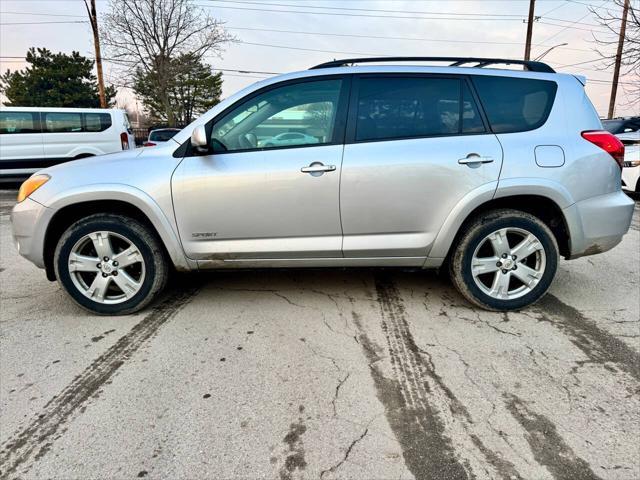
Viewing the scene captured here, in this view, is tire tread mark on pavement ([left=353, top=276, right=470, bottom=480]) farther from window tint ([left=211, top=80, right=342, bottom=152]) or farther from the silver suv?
window tint ([left=211, top=80, right=342, bottom=152])

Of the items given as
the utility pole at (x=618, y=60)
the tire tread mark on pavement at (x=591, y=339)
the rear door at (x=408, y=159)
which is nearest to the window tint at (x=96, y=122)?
the rear door at (x=408, y=159)

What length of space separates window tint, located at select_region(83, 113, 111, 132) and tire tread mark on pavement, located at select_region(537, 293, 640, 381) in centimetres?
1098

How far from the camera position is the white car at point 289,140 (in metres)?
3.09

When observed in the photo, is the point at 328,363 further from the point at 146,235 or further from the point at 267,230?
the point at 146,235

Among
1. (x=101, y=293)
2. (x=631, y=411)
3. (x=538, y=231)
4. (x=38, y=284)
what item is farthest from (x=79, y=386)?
(x=538, y=231)

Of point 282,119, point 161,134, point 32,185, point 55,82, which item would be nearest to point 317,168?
point 282,119

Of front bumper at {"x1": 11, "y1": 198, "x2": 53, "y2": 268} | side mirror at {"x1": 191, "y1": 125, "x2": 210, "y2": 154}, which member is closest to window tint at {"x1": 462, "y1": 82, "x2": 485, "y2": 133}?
side mirror at {"x1": 191, "y1": 125, "x2": 210, "y2": 154}

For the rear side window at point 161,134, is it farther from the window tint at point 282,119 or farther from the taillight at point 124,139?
the window tint at point 282,119

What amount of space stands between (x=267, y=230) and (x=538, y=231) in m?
2.00

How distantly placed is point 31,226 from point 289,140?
2.01 meters

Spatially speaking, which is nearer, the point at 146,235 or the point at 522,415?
the point at 522,415

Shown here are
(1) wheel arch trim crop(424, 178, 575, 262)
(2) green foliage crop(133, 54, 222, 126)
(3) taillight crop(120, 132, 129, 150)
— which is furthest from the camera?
(2) green foliage crop(133, 54, 222, 126)

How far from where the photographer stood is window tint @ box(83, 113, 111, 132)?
1081cm

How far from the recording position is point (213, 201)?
10.0ft
